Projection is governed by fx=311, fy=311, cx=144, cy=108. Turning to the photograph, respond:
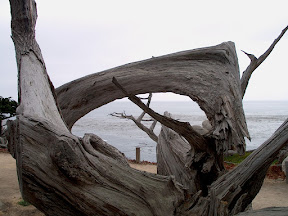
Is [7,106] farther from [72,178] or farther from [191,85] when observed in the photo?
[72,178]

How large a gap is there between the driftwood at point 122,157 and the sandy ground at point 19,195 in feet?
13.6

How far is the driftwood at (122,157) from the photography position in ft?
6.82

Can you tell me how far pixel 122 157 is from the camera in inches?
123

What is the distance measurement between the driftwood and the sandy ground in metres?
4.14

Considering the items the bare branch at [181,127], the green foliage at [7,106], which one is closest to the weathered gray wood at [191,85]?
the bare branch at [181,127]

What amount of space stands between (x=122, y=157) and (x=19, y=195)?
17.4 feet

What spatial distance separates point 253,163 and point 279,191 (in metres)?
7.32

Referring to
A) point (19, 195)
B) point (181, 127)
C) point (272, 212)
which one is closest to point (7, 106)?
point (19, 195)

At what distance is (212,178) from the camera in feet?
10.6

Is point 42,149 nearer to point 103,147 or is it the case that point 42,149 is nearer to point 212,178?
point 103,147

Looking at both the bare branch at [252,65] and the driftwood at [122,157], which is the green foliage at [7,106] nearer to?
the driftwood at [122,157]

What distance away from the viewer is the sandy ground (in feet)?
20.6

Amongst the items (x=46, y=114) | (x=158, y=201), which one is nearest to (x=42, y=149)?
(x=46, y=114)

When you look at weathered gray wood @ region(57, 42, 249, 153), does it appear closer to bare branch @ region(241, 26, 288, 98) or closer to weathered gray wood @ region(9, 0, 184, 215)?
bare branch @ region(241, 26, 288, 98)
